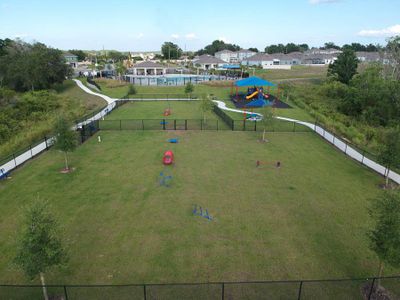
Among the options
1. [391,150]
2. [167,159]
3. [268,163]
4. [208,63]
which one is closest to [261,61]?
[208,63]

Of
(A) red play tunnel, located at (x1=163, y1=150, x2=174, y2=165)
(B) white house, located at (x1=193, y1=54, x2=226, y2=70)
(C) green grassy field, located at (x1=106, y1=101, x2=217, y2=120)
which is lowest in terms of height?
(A) red play tunnel, located at (x1=163, y1=150, x2=174, y2=165)

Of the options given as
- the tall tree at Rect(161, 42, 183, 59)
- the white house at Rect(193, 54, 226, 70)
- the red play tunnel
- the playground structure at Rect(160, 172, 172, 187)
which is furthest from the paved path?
the tall tree at Rect(161, 42, 183, 59)

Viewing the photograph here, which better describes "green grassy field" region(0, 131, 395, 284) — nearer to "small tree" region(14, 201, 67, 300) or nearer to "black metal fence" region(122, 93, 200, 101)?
"small tree" region(14, 201, 67, 300)

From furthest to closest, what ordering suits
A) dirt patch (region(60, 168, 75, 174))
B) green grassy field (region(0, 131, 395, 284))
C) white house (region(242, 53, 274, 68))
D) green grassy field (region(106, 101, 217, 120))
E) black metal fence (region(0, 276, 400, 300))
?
1. white house (region(242, 53, 274, 68))
2. green grassy field (region(106, 101, 217, 120))
3. dirt patch (region(60, 168, 75, 174))
4. green grassy field (region(0, 131, 395, 284))
5. black metal fence (region(0, 276, 400, 300))

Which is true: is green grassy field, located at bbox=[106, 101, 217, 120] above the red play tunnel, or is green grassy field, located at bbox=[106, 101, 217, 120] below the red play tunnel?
above

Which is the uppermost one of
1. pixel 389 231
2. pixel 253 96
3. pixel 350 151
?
pixel 253 96

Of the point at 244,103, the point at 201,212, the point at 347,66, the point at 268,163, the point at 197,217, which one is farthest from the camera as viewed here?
the point at 347,66

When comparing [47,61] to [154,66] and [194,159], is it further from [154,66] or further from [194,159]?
[194,159]

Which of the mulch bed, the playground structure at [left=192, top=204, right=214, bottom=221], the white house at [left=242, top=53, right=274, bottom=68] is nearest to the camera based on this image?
the playground structure at [left=192, top=204, right=214, bottom=221]

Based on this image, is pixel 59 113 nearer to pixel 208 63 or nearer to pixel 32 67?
pixel 32 67
